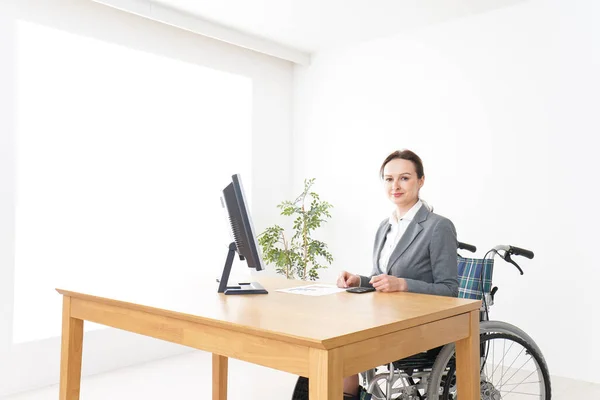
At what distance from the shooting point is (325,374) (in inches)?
51.3

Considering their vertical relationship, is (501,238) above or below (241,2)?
below

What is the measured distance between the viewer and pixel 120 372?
371 cm

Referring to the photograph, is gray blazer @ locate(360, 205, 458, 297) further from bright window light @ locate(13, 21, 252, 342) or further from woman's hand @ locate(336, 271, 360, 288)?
bright window light @ locate(13, 21, 252, 342)

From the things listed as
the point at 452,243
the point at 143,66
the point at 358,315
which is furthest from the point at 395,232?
the point at 143,66

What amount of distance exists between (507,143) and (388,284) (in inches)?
86.4

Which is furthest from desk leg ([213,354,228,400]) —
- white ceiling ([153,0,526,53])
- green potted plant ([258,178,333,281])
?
white ceiling ([153,0,526,53])

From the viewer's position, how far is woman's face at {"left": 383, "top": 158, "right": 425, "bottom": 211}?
231 cm

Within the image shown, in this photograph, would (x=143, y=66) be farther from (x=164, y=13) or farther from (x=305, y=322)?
(x=305, y=322)

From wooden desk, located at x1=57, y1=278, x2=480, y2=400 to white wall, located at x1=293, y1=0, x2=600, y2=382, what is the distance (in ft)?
6.68

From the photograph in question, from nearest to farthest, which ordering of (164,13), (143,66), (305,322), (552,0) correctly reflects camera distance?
1. (305,322)
2. (552,0)
3. (164,13)
4. (143,66)

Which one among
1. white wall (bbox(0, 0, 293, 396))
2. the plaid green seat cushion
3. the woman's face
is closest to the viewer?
the woman's face

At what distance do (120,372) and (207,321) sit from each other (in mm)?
2419

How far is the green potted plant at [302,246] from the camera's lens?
14.7 feet

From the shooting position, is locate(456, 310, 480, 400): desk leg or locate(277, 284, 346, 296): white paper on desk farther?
locate(277, 284, 346, 296): white paper on desk
